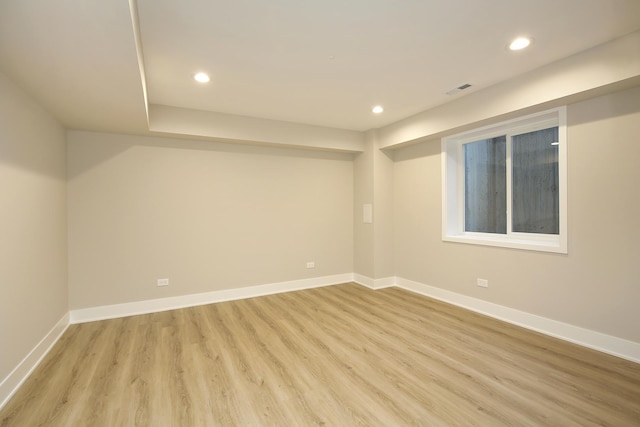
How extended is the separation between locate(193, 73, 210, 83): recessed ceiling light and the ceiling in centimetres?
8

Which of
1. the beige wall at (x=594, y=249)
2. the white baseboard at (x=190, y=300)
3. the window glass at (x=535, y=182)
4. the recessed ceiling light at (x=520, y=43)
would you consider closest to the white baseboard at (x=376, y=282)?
the white baseboard at (x=190, y=300)

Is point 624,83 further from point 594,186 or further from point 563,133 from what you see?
point 594,186

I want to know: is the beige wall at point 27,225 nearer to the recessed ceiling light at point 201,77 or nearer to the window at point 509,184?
the recessed ceiling light at point 201,77

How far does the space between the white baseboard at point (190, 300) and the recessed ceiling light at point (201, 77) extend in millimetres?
2884

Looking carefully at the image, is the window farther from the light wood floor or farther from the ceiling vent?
the light wood floor

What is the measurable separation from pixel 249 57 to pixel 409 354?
3.10 metres

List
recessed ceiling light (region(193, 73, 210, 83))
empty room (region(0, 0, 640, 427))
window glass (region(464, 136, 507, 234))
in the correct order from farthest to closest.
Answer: window glass (region(464, 136, 507, 234)) → recessed ceiling light (region(193, 73, 210, 83)) → empty room (region(0, 0, 640, 427))

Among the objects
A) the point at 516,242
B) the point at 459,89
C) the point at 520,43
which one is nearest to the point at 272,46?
the point at 520,43

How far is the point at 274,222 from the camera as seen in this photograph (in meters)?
4.89

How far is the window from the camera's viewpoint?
3275mm

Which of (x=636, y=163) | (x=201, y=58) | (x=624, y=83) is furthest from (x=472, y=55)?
(x=201, y=58)

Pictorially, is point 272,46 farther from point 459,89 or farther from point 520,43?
point 459,89

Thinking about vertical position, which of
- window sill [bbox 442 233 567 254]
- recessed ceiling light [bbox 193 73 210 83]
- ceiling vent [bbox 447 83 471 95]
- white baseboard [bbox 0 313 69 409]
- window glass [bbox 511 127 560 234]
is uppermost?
ceiling vent [bbox 447 83 471 95]

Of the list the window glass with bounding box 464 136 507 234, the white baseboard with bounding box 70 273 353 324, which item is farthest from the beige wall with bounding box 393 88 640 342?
the white baseboard with bounding box 70 273 353 324
